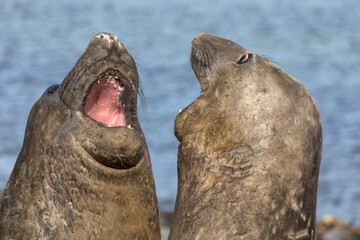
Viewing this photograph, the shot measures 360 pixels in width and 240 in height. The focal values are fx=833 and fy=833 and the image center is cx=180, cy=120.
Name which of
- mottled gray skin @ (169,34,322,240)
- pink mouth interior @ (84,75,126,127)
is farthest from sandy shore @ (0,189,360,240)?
mottled gray skin @ (169,34,322,240)

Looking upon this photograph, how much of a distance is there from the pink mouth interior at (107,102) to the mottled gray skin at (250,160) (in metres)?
0.58

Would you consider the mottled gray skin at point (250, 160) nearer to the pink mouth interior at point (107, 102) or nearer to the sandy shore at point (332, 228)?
the pink mouth interior at point (107, 102)

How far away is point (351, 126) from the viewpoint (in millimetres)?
17906

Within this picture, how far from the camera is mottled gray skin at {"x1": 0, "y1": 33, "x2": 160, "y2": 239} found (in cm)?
606

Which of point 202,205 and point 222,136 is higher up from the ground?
point 222,136

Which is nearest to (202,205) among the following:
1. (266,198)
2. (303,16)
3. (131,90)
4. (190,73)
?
(266,198)

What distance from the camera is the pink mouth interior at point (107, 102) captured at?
6.40m

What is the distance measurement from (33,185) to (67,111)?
0.61 meters

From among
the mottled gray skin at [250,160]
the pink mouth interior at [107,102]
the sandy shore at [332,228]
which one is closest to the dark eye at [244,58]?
the mottled gray skin at [250,160]

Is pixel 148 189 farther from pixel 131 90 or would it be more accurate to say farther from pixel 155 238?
pixel 131 90

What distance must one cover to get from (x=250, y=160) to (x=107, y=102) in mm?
1266

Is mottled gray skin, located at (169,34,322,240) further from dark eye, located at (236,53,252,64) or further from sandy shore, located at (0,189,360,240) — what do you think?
sandy shore, located at (0,189,360,240)

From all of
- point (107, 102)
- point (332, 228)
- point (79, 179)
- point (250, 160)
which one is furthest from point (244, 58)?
point (332, 228)

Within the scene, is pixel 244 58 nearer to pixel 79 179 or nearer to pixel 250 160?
pixel 250 160
